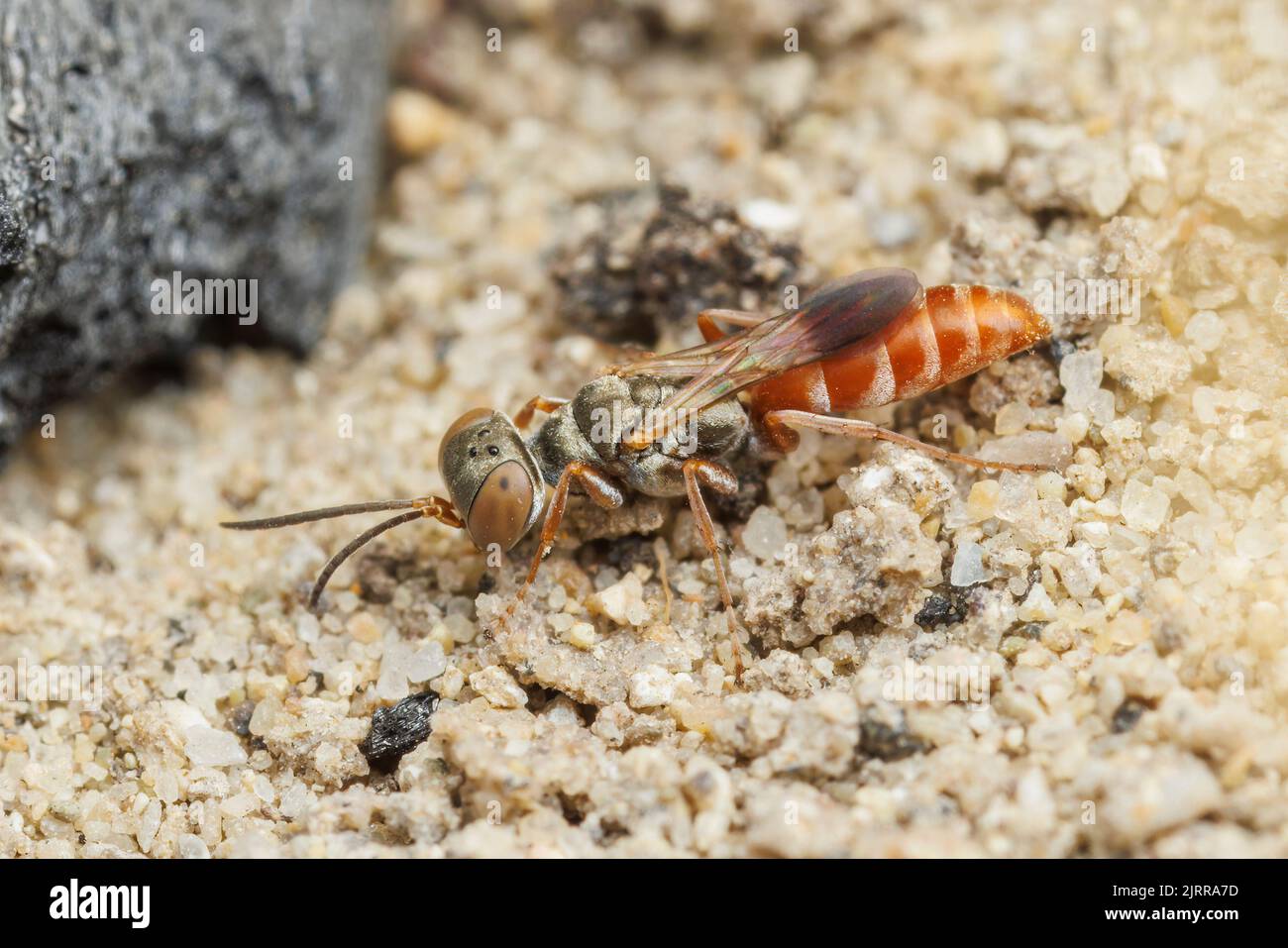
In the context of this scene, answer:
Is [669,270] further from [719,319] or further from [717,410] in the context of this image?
[717,410]

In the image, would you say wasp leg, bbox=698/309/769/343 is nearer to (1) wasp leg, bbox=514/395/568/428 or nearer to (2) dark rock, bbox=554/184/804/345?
(2) dark rock, bbox=554/184/804/345

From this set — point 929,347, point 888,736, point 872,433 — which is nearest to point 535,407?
point 872,433

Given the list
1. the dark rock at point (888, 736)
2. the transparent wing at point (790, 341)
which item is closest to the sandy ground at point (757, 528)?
the dark rock at point (888, 736)

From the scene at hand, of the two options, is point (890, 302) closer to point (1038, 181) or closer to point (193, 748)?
point (1038, 181)

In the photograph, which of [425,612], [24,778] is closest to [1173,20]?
[425,612]

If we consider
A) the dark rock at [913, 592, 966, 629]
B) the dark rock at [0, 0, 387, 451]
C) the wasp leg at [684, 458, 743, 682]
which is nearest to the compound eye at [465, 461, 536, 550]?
the wasp leg at [684, 458, 743, 682]
